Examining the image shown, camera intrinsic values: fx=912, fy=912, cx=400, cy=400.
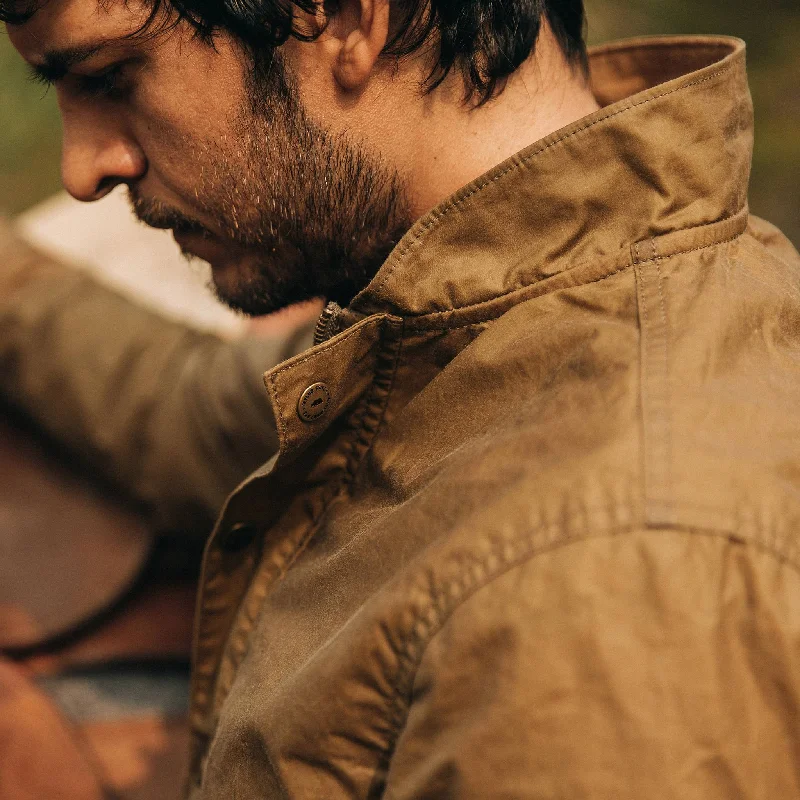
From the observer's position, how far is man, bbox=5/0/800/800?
2.68 feet

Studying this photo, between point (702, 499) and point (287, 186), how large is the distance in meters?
0.80

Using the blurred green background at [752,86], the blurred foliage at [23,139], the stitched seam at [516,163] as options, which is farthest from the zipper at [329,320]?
the blurred foliage at [23,139]

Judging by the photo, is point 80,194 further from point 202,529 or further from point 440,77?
point 202,529

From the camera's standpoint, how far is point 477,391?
1.11 m

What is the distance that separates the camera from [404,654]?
923mm

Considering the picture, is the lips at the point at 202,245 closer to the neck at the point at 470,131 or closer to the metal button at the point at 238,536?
the neck at the point at 470,131

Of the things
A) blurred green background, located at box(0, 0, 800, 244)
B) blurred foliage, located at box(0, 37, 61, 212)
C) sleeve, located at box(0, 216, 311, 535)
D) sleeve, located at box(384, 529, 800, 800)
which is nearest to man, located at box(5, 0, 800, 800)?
sleeve, located at box(384, 529, 800, 800)

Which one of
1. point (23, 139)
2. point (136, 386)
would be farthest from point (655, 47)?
point (23, 139)

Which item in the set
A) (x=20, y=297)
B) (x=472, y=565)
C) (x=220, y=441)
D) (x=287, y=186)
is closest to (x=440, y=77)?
(x=287, y=186)

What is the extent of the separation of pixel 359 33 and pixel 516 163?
333mm

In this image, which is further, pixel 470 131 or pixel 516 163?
pixel 470 131

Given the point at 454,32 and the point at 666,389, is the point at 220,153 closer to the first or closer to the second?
the point at 454,32

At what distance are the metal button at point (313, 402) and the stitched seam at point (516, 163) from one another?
0.15 m

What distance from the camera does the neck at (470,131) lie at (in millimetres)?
1312
